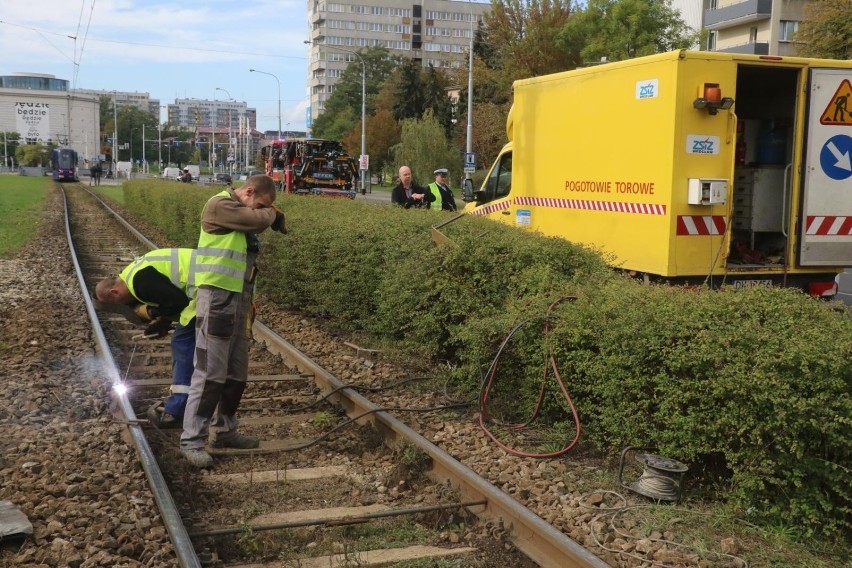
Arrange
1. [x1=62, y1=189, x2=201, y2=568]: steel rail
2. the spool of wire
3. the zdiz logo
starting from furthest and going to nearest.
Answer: the zdiz logo
the spool of wire
[x1=62, y1=189, x2=201, y2=568]: steel rail

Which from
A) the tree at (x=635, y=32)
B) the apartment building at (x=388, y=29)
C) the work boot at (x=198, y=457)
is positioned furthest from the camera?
the apartment building at (x=388, y=29)

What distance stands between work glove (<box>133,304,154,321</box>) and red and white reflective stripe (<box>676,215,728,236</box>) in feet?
16.4

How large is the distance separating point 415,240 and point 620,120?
8.22 ft

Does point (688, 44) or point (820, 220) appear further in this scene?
point (688, 44)

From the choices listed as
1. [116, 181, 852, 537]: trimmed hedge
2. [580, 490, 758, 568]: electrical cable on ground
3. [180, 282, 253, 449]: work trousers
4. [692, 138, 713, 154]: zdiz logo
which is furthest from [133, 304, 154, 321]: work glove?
[692, 138, 713, 154]: zdiz logo

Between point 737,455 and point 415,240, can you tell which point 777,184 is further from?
point 737,455

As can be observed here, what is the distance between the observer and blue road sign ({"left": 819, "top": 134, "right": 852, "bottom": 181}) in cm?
920

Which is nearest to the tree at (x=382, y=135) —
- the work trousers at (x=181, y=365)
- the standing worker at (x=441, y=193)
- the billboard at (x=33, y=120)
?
the standing worker at (x=441, y=193)

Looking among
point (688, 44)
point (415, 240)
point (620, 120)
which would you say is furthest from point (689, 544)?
point (688, 44)

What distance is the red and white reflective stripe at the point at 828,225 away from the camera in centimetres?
929

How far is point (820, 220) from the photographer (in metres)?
9.30

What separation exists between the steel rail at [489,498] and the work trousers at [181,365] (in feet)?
4.53

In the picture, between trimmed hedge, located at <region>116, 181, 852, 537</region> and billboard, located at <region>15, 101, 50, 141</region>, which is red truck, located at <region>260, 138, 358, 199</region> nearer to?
trimmed hedge, located at <region>116, 181, 852, 537</region>

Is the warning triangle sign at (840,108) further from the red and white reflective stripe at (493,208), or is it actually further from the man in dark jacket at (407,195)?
the man in dark jacket at (407,195)
